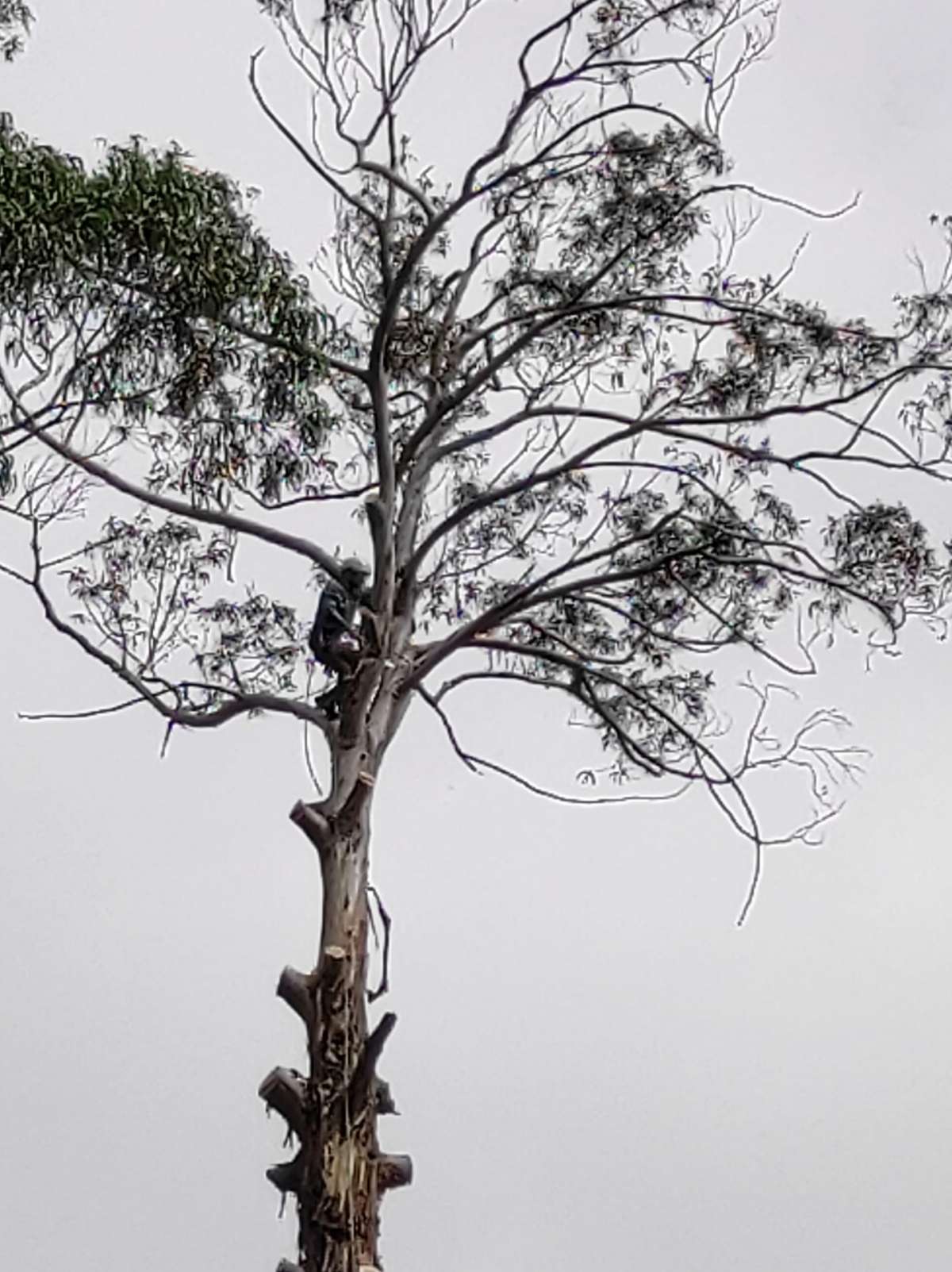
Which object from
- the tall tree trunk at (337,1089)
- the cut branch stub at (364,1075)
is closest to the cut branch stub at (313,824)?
the tall tree trunk at (337,1089)

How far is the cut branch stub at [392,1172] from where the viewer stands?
25.6 feet

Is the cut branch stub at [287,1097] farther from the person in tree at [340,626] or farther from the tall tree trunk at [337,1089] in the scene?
the person in tree at [340,626]

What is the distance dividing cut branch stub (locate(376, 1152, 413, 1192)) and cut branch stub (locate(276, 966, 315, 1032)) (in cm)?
56

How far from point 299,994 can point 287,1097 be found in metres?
0.38

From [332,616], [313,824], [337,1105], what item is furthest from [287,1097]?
[332,616]

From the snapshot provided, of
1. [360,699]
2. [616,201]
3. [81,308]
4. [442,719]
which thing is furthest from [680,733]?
[81,308]

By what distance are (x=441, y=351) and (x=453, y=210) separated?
0.93 metres

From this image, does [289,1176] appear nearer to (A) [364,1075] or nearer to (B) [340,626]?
(A) [364,1075]

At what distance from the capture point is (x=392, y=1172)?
7840 millimetres

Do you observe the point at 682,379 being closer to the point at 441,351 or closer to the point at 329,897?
the point at 441,351

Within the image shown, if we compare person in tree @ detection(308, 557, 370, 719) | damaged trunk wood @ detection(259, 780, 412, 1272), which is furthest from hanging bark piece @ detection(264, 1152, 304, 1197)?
person in tree @ detection(308, 557, 370, 719)

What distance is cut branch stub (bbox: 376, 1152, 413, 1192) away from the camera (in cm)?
781

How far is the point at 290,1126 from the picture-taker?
7.87m

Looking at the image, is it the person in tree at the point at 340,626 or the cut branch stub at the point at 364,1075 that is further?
the person in tree at the point at 340,626
